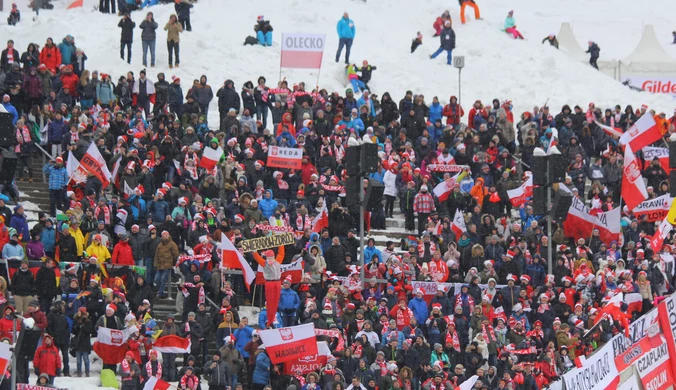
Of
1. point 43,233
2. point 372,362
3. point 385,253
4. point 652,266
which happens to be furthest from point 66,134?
point 652,266

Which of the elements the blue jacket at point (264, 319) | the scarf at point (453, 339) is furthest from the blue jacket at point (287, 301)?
the scarf at point (453, 339)

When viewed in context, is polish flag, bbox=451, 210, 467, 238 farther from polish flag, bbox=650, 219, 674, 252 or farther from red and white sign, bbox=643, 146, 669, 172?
red and white sign, bbox=643, 146, 669, 172

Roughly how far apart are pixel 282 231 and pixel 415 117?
7.28 meters

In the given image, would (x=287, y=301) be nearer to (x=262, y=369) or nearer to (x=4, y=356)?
(x=262, y=369)

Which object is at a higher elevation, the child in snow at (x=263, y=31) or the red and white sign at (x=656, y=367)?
the child in snow at (x=263, y=31)

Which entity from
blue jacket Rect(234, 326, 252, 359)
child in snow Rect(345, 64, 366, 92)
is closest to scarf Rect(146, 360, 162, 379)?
blue jacket Rect(234, 326, 252, 359)

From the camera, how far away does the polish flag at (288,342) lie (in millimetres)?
29328

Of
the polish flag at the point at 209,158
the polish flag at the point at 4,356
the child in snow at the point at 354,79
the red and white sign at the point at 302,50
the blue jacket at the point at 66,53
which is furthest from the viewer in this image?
the child in snow at the point at 354,79

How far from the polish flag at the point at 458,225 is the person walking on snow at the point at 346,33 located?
35.6ft

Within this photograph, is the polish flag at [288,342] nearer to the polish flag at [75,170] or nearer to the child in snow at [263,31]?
the polish flag at [75,170]

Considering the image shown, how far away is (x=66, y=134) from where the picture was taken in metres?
35.8

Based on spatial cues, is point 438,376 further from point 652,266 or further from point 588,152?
point 588,152

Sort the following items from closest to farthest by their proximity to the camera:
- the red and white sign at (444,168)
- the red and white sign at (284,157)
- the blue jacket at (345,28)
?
the red and white sign at (284,157)
the red and white sign at (444,168)
the blue jacket at (345,28)

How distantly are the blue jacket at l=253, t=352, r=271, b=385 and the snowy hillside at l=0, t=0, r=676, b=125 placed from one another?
42.5 feet
